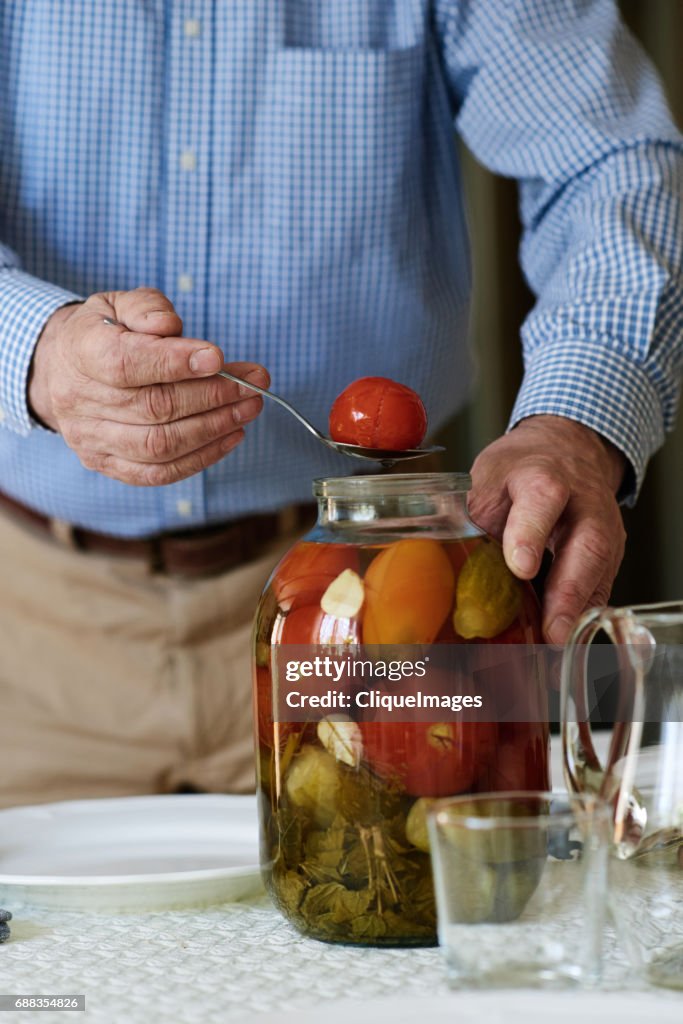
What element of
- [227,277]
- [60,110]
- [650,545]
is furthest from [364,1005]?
[650,545]

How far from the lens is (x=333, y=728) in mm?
592

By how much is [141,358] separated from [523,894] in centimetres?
46

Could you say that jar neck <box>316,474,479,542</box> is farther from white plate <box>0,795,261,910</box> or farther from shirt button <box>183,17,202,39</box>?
shirt button <box>183,17,202,39</box>

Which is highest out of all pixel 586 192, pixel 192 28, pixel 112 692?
pixel 192 28

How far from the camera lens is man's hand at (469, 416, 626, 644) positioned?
2.15ft

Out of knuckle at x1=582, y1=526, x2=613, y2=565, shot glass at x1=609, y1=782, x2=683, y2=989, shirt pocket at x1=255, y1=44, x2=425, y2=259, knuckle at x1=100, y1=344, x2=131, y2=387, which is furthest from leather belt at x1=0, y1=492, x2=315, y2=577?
shot glass at x1=609, y1=782, x2=683, y2=989

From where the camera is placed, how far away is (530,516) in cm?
67

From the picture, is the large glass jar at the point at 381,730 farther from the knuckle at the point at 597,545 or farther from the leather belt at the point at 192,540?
the leather belt at the point at 192,540

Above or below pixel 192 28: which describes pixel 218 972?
below

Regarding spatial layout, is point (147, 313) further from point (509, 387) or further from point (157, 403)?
point (509, 387)

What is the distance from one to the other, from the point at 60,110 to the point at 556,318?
55cm

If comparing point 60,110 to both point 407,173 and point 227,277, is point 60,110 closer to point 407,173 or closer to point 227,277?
point 227,277

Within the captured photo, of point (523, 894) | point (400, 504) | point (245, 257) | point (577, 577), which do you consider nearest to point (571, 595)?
point (577, 577)

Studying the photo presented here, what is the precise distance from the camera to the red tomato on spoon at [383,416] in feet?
2.44
